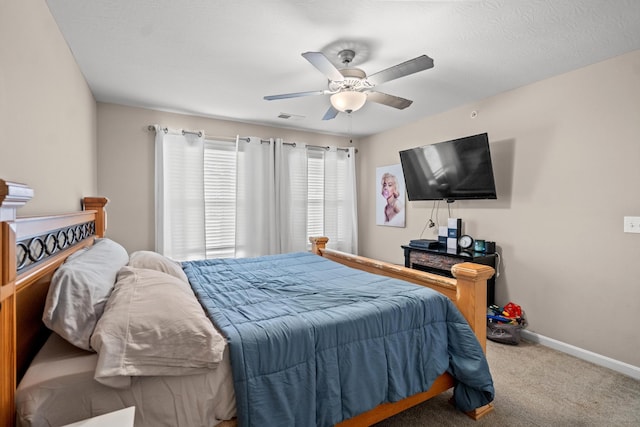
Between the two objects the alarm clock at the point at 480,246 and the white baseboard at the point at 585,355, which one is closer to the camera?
the white baseboard at the point at 585,355

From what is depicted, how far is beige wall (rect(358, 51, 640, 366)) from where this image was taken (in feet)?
7.70

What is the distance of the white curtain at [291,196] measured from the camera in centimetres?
438

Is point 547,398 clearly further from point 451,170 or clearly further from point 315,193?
point 315,193

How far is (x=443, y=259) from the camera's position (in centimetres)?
331

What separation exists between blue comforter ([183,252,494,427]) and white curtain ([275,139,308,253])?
2.28 m

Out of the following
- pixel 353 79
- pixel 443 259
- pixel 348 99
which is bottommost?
pixel 443 259

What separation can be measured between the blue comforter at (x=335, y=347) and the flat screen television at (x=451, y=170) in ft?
5.85

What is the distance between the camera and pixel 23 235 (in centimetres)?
98

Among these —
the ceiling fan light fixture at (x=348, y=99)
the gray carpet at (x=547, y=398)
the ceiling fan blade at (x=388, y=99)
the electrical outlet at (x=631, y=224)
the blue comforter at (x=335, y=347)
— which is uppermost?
the ceiling fan blade at (x=388, y=99)

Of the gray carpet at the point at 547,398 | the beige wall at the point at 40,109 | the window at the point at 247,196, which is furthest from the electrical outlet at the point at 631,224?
the beige wall at the point at 40,109

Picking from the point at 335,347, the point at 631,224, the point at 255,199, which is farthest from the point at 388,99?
the point at 255,199

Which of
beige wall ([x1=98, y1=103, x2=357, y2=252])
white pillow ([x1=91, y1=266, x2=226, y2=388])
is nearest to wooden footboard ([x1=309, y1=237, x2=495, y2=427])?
white pillow ([x1=91, y1=266, x2=226, y2=388])

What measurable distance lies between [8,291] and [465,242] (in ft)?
11.5

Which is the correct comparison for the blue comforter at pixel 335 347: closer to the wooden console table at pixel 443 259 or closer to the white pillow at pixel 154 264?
the white pillow at pixel 154 264
